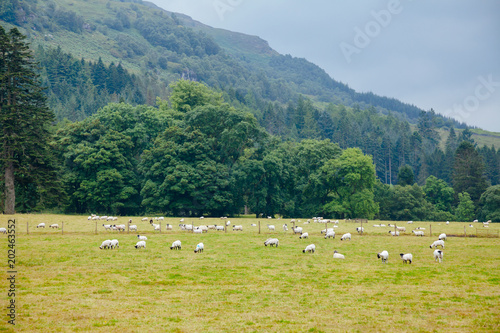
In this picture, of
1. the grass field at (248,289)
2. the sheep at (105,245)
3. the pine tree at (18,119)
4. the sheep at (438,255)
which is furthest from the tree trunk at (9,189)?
the sheep at (438,255)

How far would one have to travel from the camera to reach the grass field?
15.3m

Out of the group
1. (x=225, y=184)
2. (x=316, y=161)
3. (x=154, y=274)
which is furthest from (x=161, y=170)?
(x=154, y=274)

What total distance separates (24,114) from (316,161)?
55.0 meters

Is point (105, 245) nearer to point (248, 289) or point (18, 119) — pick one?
point (248, 289)

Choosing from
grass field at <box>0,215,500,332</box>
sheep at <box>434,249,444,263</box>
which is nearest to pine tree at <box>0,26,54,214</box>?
grass field at <box>0,215,500,332</box>

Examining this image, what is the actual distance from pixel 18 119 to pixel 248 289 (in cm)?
5109

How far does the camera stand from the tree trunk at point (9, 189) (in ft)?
189

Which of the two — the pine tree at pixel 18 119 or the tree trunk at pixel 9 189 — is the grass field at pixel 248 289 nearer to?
the tree trunk at pixel 9 189

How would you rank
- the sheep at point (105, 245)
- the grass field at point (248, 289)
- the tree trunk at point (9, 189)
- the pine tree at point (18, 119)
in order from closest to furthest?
the grass field at point (248, 289) < the sheep at point (105, 245) < the tree trunk at point (9, 189) < the pine tree at point (18, 119)

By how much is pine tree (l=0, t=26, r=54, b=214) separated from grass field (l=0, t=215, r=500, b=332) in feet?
97.2

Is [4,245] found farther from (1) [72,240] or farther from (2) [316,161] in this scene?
(2) [316,161]

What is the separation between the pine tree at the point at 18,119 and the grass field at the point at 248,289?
97.2ft

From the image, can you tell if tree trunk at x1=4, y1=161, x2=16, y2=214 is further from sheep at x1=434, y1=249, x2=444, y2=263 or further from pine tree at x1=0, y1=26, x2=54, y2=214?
sheep at x1=434, y1=249, x2=444, y2=263

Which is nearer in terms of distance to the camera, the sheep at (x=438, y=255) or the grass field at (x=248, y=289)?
the grass field at (x=248, y=289)
